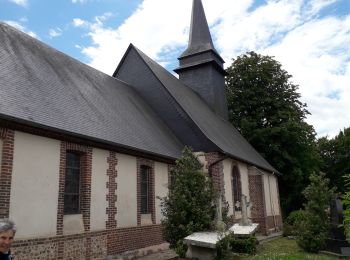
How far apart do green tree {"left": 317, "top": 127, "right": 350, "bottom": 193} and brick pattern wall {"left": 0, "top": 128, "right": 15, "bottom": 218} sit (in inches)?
1253

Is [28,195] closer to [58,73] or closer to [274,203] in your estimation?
[58,73]

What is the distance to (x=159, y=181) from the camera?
42.8 ft

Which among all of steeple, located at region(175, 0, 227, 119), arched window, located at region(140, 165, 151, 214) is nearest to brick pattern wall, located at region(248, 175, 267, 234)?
steeple, located at region(175, 0, 227, 119)

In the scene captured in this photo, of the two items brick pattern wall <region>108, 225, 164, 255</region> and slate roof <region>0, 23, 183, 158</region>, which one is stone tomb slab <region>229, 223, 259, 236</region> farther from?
slate roof <region>0, 23, 183, 158</region>

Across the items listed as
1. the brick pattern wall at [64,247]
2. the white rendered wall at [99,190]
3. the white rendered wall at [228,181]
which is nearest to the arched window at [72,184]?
the white rendered wall at [99,190]

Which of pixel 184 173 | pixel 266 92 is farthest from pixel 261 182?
pixel 184 173

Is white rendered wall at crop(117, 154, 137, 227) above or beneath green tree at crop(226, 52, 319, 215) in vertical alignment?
beneath

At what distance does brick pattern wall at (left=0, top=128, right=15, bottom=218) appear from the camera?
7.47 metres

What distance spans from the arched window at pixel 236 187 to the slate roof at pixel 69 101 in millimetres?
3541

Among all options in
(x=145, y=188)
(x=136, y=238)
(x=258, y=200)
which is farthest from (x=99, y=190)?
(x=258, y=200)

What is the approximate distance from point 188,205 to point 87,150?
9.65 ft

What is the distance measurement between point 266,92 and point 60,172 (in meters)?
20.3

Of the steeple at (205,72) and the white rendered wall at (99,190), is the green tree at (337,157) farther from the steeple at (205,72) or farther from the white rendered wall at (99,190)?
the white rendered wall at (99,190)

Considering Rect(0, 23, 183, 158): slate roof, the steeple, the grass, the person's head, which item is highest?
the steeple
